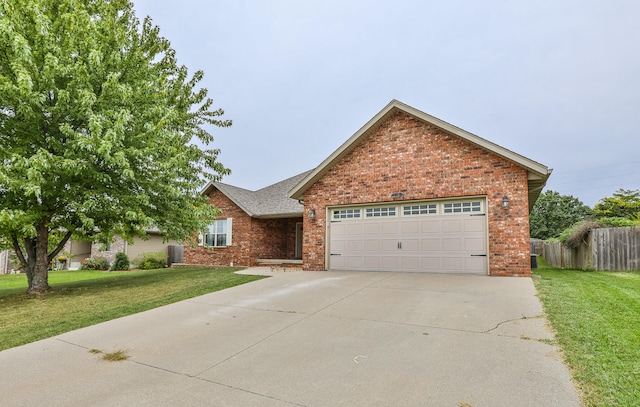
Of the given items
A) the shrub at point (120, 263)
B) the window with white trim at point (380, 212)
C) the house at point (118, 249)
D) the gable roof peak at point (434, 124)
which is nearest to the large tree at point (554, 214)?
the gable roof peak at point (434, 124)

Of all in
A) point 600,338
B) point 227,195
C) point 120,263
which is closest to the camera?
point 600,338

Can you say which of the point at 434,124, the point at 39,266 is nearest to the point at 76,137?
the point at 39,266

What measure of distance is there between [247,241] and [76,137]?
9.09 m

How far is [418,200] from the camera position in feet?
35.8

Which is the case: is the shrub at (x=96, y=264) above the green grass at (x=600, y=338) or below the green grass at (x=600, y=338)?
below

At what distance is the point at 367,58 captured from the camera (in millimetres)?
25938

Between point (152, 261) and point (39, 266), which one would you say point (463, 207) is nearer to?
point (39, 266)

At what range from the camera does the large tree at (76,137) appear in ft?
24.7

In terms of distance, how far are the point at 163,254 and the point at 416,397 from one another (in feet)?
71.8

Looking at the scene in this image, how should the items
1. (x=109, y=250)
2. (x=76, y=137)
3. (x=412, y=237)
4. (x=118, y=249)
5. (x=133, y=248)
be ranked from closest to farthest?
1. (x=76, y=137)
2. (x=412, y=237)
3. (x=118, y=249)
4. (x=109, y=250)
5. (x=133, y=248)

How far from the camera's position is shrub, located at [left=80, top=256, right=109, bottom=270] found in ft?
70.8

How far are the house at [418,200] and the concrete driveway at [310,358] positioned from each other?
11.8 feet

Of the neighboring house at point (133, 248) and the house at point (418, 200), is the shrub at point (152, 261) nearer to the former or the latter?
the neighboring house at point (133, 248)

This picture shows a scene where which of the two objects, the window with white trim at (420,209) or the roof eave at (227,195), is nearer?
the window with white trim at (420,209)
